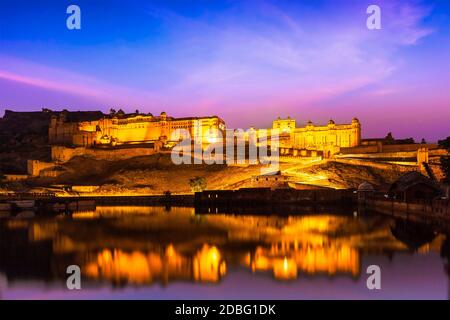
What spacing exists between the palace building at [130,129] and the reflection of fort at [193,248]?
6285 cm

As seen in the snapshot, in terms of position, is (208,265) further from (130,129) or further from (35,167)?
(130,129)

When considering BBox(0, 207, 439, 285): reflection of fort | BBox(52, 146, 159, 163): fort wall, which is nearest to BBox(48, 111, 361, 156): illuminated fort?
BBox(52, 146, 159, 163): fort wall

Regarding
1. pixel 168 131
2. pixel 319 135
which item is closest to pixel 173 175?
pixel 168 131

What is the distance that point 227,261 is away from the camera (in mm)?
18422

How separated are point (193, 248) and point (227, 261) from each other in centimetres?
357

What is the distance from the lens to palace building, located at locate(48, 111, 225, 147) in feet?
310

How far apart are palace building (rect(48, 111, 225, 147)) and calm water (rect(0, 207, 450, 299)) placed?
65625mm

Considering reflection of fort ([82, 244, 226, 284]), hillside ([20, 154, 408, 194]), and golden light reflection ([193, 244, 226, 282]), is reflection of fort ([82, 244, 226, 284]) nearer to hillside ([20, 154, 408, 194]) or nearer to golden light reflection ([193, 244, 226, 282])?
golden light reflection ([193, 244, 226, 282])

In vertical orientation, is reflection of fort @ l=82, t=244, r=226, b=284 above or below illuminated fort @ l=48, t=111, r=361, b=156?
below

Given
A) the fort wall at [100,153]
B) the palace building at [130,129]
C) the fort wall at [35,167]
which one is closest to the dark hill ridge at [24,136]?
the palace building at [130,129]

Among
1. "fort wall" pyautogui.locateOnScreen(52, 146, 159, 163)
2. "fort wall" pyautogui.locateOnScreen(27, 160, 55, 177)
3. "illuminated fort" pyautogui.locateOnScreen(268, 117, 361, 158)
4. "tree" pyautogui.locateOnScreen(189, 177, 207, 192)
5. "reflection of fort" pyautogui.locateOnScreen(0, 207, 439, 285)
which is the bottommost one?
"reflection of fort" pyautogui.locateOnScreen(0, 207, 439, 285)

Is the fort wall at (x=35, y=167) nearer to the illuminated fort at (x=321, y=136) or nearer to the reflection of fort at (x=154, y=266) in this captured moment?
the illuminated fort at (x=321, y=136)

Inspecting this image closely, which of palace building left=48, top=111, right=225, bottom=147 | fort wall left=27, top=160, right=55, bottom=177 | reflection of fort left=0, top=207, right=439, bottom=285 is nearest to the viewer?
reflection of fort left=0, top=207, right=439, bottom=285
